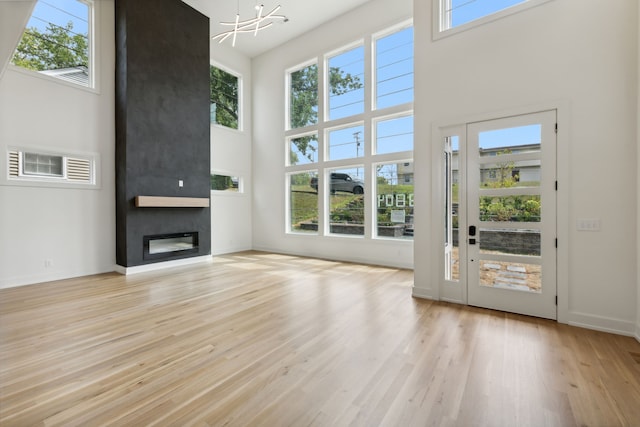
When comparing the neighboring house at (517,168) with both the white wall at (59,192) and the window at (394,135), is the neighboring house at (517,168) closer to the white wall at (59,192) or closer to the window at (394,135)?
the window at (394,135)

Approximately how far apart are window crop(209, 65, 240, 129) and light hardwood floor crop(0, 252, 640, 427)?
5.37m

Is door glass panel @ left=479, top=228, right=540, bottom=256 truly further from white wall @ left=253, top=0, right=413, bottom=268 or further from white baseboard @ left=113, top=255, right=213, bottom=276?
white baseboard @ left=113, top=255, right=213, bottom=276

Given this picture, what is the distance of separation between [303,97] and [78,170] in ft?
16.8

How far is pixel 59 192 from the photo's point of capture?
5094 mm

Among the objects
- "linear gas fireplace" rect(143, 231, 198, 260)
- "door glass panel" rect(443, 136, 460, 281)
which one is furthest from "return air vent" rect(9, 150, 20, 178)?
"door glass panel" rect(443, 136, 460, 281)

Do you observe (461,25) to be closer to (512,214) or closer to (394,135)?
(512,214)

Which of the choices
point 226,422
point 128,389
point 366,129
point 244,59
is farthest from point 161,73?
point 226,422

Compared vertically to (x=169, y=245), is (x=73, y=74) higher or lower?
higher

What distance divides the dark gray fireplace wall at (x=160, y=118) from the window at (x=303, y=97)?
2180 mm

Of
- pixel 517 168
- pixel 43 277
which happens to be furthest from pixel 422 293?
pixel 43 277

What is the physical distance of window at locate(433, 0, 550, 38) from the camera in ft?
11.3

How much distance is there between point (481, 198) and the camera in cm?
365

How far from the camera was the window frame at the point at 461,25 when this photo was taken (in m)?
3.37

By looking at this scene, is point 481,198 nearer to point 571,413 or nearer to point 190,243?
point 571,413
